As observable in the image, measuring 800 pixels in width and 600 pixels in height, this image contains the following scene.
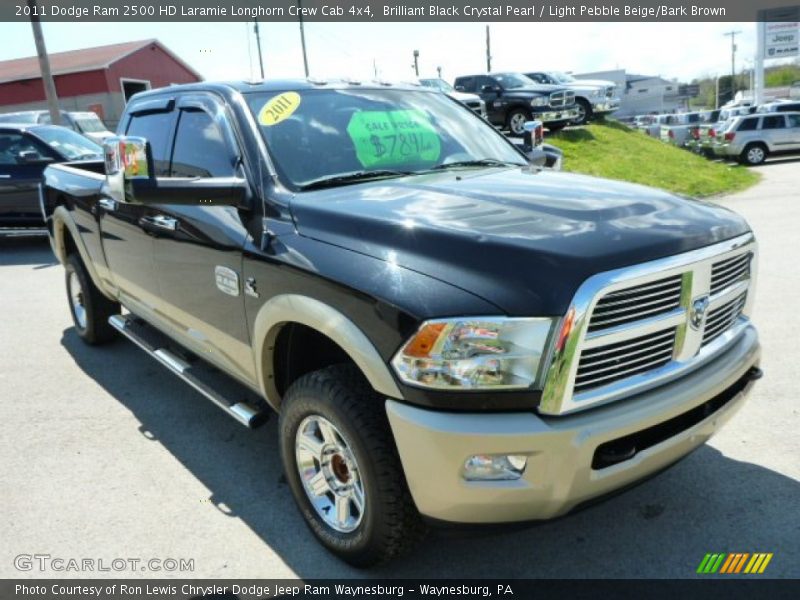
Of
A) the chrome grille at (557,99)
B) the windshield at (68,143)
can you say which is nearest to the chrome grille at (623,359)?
the windshield at (68,143)

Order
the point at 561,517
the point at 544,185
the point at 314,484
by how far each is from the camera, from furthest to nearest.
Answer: the point at 544,185 < the point at 314,484 < the point at 561,517

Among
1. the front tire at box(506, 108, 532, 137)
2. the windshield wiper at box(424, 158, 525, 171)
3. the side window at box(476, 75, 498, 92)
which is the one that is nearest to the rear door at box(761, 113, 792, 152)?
the front tire at box(506, 108, 532, 137)

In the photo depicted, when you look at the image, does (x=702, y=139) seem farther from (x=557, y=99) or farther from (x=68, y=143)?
(x=68, y=143)

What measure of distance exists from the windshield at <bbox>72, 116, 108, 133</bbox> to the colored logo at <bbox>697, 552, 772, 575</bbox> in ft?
58.2

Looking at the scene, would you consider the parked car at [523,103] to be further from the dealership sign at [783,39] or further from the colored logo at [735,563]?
the dealership sign at [783,39]

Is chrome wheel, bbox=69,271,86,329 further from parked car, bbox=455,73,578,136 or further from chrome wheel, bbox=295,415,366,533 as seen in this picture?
parked car, bbox=455,73,578,136

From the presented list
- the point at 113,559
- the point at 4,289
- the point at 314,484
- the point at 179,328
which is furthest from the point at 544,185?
the point at 4,289

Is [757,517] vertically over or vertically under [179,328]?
under

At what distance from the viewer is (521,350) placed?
212cm

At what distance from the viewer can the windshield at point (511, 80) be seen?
18344 mm

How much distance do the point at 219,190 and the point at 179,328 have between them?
1.26 metres

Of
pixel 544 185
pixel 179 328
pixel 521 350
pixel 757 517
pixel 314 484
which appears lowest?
pixel 757 517

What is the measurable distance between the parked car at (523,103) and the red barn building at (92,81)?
18.4 meters

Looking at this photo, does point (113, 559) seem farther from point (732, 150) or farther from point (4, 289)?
point (732, 150)
